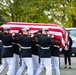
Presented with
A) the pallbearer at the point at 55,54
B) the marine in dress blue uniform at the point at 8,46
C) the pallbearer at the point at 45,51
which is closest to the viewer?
the pallbearer at the point at 45,51

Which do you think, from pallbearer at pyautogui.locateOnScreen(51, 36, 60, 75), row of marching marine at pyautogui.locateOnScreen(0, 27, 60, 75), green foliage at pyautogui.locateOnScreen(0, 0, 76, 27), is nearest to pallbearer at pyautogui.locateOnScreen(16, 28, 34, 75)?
row of marching marine at pyautogui.locateOnScreen(0, 27, 60, 75)

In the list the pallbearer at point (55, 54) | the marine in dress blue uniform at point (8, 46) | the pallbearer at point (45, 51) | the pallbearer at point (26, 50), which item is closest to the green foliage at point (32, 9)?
the pallbearer at point (55, 54)

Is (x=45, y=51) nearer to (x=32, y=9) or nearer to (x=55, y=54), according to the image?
(x=55, y=54)

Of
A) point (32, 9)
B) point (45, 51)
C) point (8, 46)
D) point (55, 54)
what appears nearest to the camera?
point (45, 51)

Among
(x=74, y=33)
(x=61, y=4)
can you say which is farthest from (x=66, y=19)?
(x=74, y=33)

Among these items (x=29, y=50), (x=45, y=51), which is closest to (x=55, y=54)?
(x=45, y=51)

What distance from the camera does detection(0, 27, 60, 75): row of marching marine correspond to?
1228cm

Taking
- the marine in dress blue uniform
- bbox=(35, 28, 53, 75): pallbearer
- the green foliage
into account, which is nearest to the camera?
bbox=(35, 28, 53, 75): pallbearer

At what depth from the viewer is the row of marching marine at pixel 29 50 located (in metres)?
12.3

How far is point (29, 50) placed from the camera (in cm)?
1239

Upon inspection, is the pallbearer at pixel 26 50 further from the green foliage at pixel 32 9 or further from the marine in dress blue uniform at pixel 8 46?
the green foliage at pixel 32 9

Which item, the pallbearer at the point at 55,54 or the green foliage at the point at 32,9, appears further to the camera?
the green foliage at the point at 32,9

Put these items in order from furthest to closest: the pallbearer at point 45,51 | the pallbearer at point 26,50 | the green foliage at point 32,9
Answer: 1. the green foliage at point 32,9
2. the pallbearer at point 26,50
3. the pallbearer at point 45,51

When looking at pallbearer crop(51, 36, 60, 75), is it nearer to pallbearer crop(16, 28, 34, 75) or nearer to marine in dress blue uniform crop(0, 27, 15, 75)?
pallbearer crop(16, 28, 34, 75)
